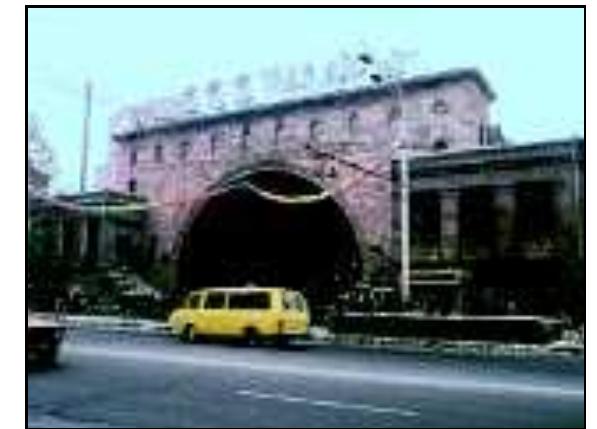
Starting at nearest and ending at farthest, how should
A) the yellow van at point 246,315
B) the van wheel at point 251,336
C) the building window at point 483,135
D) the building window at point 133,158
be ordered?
the yellow van at point 246,315 → the van wheel at point 251,336 → the building window at point 483,135 → the building window at point 133,158

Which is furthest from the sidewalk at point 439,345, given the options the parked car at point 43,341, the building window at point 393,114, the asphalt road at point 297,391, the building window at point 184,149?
the building window at point 184,149

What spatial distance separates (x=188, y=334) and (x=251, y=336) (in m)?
2.90

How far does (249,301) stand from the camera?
29.2m

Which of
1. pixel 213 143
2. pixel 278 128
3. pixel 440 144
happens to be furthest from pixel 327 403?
pixel 213 143

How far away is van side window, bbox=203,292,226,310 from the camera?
29953 mm

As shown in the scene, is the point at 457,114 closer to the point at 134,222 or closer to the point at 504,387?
the point at 134,222

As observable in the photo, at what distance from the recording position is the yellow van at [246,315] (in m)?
28.4

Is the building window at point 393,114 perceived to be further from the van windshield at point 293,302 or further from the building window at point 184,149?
the van windshield at point 293,302

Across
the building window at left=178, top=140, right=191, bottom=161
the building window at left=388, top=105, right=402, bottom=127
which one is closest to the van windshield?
the building window at left=388, top=105, right=402, bottom=127

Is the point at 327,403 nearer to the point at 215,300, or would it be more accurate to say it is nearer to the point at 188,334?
the point at 215,300

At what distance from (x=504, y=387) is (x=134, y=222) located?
34.6 metres

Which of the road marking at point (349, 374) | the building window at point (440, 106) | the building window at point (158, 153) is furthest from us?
the building window at point (158, 153)

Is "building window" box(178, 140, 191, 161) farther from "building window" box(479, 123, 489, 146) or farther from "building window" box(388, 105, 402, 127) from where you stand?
"building window" box(479, 123, 489, 146)

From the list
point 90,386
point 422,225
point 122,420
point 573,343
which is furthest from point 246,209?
point 122,420
